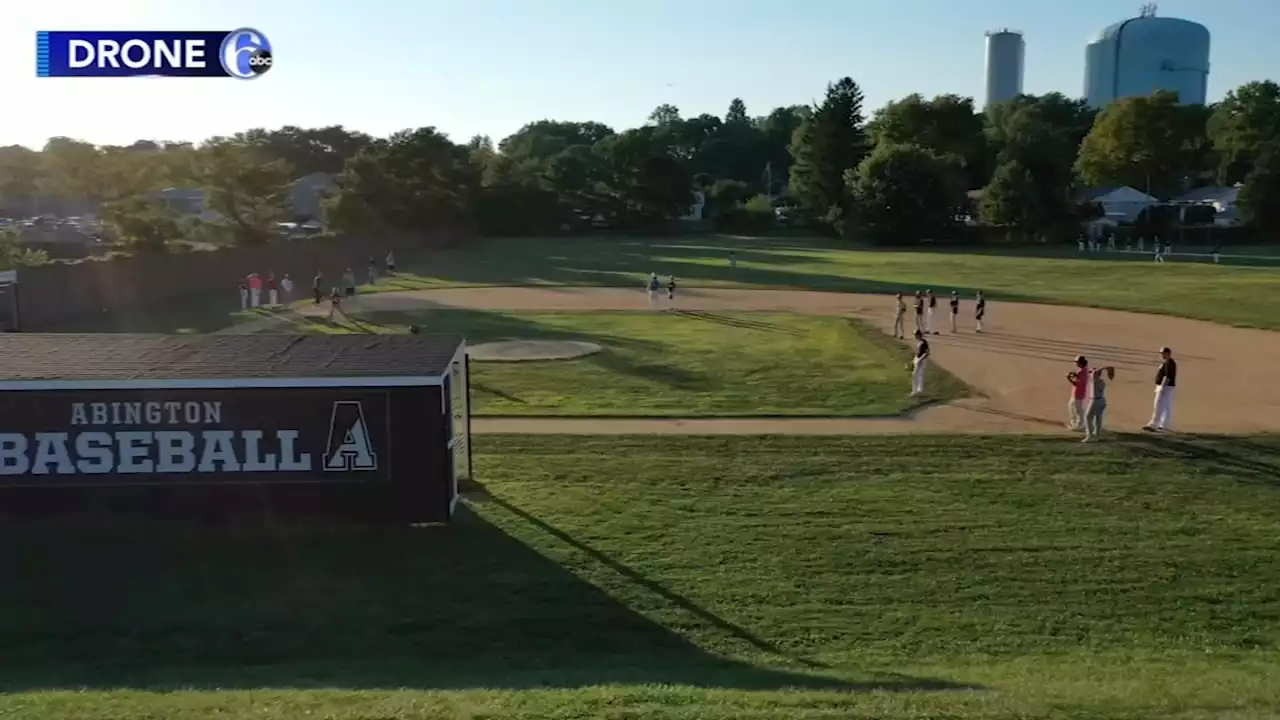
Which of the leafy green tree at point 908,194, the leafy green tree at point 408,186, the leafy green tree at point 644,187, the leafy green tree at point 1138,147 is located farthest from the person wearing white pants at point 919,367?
the leafy green tree at point 1138,147

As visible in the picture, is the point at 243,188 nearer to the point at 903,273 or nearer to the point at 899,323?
the point at 903,273

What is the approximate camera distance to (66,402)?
13.8m

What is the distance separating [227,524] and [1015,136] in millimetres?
100655

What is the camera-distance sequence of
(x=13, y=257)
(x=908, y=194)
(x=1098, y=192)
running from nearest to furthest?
(x=13, y=257) < (x=908, y=194) < (x=1098, y=192)

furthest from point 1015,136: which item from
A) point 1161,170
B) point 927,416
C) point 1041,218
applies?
point 927,416

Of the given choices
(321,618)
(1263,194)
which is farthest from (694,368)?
(1263,194)

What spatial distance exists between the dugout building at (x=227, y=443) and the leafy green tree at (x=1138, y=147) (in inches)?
4015

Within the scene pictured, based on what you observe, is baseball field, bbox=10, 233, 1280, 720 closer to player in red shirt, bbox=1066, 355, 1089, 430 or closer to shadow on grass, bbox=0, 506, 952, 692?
shadow on grass, bbox=0, 506, 952, 692

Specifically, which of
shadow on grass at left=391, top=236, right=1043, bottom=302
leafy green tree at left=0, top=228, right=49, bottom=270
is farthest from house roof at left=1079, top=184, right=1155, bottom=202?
leafy green tree at left=0, top=228, right=49, bottom=270

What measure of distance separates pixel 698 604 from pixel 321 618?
3.93 metres

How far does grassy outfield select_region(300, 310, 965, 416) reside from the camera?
868 inches

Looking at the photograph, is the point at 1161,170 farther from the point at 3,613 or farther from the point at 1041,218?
the point at 3,613

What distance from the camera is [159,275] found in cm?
4422

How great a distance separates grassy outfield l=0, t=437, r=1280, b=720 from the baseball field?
0.05 metres
